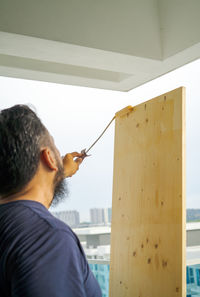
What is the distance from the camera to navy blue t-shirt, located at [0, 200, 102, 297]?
82 cm

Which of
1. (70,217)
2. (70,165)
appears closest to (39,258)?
(70,165)

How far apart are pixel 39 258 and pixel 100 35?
199 cm

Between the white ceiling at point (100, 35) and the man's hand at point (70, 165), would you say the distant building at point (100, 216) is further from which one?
the man's hand at point (70, 165)

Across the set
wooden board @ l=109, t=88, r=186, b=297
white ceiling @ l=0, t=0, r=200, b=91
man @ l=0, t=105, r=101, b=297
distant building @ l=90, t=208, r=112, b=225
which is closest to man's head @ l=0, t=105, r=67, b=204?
man @ l=0, t=105, r=101, b=297

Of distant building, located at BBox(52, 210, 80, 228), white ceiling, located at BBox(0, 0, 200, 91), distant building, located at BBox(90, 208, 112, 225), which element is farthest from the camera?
distant building, located at BBox(90, 208, 112, 225)

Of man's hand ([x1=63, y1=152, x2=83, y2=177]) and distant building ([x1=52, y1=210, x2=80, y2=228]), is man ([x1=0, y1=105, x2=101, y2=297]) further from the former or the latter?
distant building ([x1=52, y1=210, x2=80, y2=228])

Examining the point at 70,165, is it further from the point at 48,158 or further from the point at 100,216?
the point at 100,216

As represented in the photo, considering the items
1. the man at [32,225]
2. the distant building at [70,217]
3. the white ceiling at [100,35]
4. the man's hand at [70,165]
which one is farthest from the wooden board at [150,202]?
the distant building at [70,217]

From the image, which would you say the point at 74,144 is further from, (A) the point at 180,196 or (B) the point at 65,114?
(A) the point at 180,196

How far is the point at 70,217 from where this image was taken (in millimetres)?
3520

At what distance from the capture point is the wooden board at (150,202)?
174 cm

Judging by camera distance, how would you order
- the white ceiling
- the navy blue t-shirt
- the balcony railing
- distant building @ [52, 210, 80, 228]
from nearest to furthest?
1. the navy blue t-shirt
2. the white ceiling
3. the balcony railing
4. distant building @ [52, 210, 80, 228]

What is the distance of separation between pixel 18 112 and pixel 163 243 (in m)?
1.05

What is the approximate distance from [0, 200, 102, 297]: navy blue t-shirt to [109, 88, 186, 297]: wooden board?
904 millimetres
